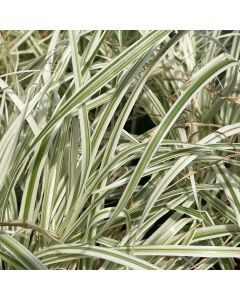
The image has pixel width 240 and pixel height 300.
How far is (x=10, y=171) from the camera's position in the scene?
3.73 feet

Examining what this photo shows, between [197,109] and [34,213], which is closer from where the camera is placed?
[34,213]

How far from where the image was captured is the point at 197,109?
1410mm

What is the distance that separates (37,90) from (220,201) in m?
0.48

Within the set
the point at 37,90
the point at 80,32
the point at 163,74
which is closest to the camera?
the point at 37,90

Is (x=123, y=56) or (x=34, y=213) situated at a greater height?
(x=123, y=56)

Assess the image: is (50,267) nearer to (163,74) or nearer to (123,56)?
(123,56)

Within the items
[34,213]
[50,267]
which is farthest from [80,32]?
[50,267]

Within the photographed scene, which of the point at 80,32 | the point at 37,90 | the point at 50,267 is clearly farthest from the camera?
the point at 80,32
